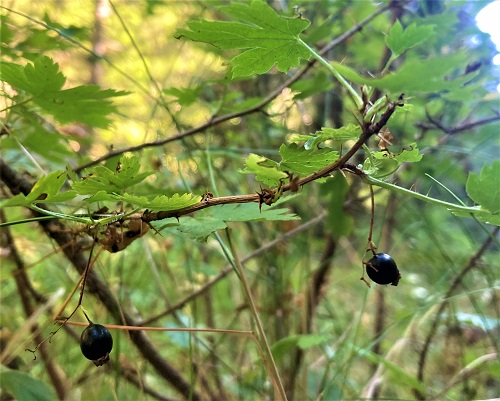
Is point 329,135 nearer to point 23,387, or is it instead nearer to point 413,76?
point 413,76

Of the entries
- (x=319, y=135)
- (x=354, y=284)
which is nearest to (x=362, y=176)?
(x=319, y=135)

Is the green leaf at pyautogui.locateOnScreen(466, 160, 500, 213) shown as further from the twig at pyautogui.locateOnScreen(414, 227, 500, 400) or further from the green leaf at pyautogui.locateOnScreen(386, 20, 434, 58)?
the twig at pyautogui.locateOnScreen(414, 227, 500, 400)

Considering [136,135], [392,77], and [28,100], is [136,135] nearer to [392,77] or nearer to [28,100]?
[28,100]

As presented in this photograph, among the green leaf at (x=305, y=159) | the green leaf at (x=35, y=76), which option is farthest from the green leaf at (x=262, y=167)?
the green leaf at (x=35, y=76)

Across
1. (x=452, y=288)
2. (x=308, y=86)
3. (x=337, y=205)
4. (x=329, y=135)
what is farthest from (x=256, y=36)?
(x=452, y=288)

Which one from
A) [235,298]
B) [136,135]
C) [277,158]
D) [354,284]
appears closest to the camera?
[277,158]

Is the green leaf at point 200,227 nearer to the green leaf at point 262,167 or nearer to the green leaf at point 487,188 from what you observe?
the green leaf at point 262,167
